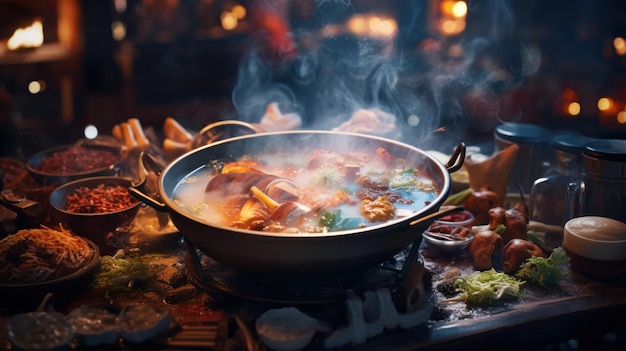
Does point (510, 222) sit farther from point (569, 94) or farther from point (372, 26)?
point (372, 26)

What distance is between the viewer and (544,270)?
3.59 metres

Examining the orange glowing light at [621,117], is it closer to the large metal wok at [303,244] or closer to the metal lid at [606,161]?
the metal lid at [606,161]

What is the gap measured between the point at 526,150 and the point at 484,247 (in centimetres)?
164

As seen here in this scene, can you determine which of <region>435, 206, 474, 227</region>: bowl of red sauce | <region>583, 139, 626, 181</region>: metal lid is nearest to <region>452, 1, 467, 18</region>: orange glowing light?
<region>583, 139, 626, 181</region>: metal lid

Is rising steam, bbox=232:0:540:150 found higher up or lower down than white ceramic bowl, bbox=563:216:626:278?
higher up

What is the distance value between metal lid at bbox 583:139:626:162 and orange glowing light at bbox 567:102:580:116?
5891mm

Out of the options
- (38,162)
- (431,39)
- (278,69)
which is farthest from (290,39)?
(38,162)

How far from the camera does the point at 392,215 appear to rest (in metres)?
3.56

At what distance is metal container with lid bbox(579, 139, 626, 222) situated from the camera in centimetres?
395

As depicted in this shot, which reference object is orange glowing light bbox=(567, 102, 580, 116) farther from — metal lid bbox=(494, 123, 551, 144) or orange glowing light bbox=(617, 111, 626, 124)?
metal lid bbox=(494, 123, 551, 144)

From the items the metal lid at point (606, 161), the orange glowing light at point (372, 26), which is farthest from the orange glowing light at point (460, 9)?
the metal lid at point (606, 161)

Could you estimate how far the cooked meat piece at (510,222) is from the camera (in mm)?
4059

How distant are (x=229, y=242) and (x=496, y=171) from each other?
264cm

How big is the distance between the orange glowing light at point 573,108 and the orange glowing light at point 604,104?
373 mm
